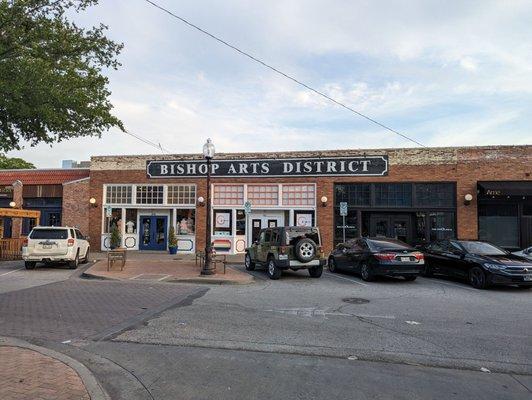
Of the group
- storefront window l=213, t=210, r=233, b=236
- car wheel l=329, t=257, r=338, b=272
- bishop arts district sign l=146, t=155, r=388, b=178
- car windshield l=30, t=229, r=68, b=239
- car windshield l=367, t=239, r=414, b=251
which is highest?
bishop arts district sign l=146, t=155, r=388, b=178

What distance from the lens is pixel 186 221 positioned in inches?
985

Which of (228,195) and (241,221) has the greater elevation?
(228,195)

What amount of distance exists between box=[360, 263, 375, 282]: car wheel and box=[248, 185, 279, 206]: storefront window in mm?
9821

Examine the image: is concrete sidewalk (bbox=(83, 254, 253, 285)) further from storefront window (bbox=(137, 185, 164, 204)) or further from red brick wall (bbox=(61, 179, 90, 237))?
red brick wall (bbox=(61, 179, 90, 237))

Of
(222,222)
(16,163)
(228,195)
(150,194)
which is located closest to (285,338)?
(222,222)

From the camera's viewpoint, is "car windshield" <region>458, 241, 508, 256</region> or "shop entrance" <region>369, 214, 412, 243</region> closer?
"car windshield" <region>458, 241, 508, 256</region>

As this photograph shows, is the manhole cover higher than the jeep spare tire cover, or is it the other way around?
the jeep spare tire cover

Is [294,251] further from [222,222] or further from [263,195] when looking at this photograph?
[222,222]

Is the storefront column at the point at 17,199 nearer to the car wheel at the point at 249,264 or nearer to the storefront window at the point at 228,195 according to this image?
the storefront window at the point at 228,195

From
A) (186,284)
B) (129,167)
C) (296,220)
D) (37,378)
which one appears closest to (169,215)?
(129,167)

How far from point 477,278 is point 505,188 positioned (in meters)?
9.15

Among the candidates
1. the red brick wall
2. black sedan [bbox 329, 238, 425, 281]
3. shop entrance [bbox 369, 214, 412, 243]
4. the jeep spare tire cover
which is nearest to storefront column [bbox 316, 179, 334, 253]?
shop entrance [bbox 369, 214, 412, 243]

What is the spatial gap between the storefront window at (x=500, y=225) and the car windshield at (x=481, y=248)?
297 inches

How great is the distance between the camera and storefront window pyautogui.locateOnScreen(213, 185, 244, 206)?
24.5 metres
